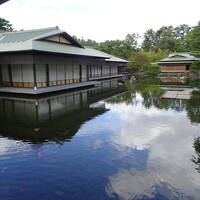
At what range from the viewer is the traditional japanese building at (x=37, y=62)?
16403 millimetres

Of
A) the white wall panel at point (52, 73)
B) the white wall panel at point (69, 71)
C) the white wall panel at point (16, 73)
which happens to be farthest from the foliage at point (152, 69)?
the white wall panel at point (16, 73)

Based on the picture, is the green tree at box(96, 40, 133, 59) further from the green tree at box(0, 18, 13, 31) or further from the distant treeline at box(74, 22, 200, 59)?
the green tree at box(0, 18, 13, 31)

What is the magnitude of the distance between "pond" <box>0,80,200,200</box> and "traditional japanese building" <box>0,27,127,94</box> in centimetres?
676

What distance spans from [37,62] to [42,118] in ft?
27.0

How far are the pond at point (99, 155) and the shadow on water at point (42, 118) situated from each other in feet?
0.14

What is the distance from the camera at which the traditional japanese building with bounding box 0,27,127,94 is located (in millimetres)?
16403

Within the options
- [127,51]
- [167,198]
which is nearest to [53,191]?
[167,198]

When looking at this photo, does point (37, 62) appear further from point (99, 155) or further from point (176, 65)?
point (176, 65)

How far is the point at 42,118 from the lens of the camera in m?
9.95

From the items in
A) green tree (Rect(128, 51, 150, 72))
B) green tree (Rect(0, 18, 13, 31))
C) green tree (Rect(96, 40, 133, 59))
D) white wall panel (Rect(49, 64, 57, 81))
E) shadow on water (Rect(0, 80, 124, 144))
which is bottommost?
shadow on water (Rect(0, 80, 124, 144))

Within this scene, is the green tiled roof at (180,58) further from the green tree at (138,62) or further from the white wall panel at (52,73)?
the white wall panel at (52,73)

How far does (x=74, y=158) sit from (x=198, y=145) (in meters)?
4.37

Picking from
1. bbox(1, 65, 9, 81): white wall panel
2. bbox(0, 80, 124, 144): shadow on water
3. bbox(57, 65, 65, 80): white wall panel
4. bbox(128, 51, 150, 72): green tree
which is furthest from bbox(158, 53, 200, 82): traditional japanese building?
bbox(0, 80, 124, 144): shadow on water

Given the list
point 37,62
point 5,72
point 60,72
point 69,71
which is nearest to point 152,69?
point 69,71
